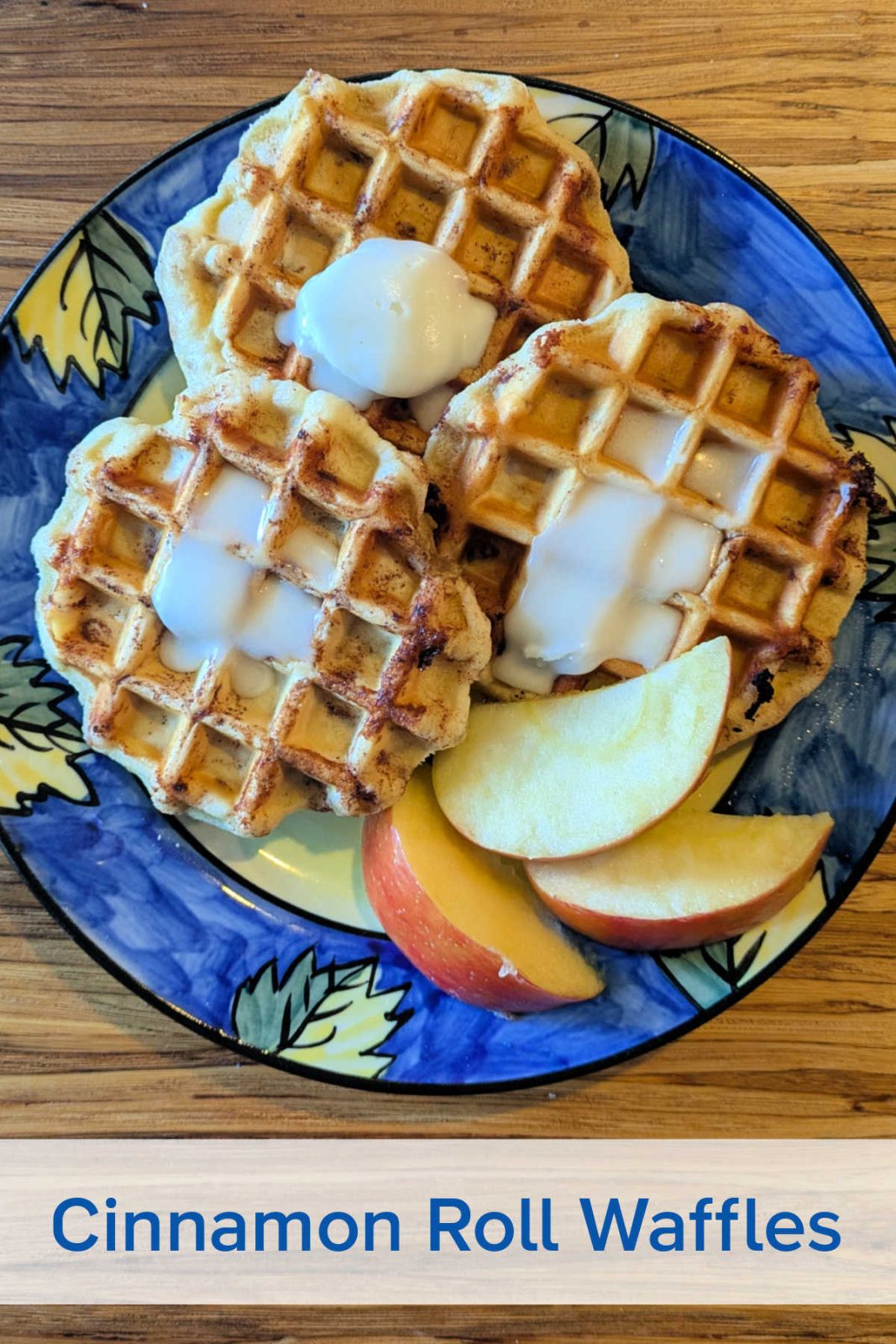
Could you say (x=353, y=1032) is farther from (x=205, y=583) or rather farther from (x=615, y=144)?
(x=615, y=144)

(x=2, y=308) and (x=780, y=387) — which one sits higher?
(x=780, y=387)

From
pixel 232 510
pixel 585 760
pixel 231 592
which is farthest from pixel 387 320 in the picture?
pixel 585 760

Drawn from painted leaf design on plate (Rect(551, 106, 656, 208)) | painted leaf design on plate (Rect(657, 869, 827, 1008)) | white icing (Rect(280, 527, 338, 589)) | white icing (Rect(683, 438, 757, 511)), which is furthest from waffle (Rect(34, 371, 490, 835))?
painted leaf design on plate (Rect(551, 106, 656, 208))

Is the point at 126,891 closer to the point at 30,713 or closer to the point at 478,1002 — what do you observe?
the point at 30,713

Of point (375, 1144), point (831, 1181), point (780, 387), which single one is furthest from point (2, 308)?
point (831, 1181)

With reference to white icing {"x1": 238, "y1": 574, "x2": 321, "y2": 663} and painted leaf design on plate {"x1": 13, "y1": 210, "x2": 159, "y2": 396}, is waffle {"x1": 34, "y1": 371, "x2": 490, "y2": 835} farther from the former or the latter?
painted leaf design on plate {"x1": 13, "y1": 210, "x2": 159, "y2": 396}

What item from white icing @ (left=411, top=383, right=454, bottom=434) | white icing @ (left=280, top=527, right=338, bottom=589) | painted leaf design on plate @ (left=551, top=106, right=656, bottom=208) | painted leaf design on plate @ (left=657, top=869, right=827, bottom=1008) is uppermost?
painted leaf design on plate @ (left=551, top=106, right=656, bottom=208)
